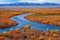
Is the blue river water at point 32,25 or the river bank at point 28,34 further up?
the blue river water at point 32,25

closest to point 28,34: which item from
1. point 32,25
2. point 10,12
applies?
point 32,25

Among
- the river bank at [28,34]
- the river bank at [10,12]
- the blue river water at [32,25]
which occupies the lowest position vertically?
the river bank at [28,34]

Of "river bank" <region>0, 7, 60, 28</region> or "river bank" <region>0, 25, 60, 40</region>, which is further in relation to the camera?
"river bank" <region>0, 7, 60, 28</region>

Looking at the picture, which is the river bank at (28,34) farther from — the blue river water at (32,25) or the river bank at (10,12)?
the river bank at (10,12)

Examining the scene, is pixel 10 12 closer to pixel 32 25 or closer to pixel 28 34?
pixel 32 25

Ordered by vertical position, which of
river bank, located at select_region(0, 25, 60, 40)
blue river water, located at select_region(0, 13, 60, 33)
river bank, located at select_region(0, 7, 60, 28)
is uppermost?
river bank, located at select_region(0, 7, 60, 28)

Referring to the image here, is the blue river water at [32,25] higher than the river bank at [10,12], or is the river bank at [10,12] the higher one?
the river bank at [10,12]

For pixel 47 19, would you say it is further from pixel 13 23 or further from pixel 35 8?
pixel 13 23

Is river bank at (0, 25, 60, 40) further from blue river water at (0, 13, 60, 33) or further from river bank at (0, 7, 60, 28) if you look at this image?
river bank at (0, 7, 60, 28)

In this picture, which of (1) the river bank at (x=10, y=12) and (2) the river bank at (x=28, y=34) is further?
(1) the river bank at (x=10, y=12)

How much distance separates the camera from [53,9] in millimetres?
4395

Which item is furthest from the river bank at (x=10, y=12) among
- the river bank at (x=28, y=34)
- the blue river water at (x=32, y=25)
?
→ the river bank at (x=28, y=34)

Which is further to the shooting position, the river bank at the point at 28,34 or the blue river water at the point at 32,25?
the blue river water at the point at 32,25

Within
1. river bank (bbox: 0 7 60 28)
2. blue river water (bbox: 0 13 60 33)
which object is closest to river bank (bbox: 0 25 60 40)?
blue river water (bbox: 0 13 60 33)
